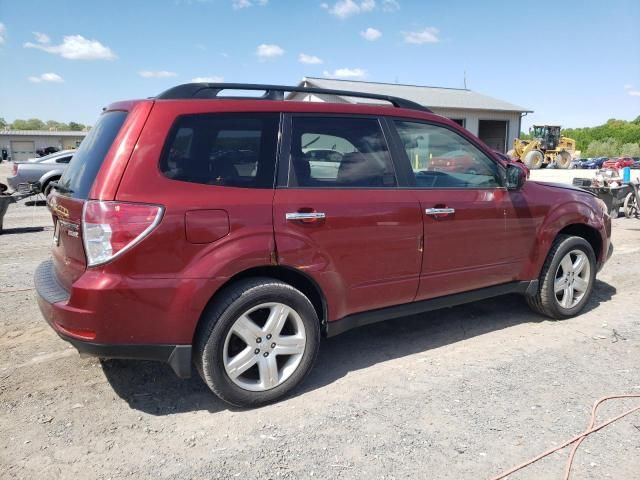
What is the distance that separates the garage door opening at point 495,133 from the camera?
115ft

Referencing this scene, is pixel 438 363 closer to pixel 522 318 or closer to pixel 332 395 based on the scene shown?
pixel 332 395

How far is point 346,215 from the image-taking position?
10.9 feet

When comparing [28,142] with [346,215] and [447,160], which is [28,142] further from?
[346,215]

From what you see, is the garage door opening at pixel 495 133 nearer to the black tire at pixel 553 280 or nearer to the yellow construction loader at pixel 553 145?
the yellow construction loader at pixel 553 145

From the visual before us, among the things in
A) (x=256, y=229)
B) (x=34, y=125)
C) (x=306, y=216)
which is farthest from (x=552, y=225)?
(x=34, y=125)

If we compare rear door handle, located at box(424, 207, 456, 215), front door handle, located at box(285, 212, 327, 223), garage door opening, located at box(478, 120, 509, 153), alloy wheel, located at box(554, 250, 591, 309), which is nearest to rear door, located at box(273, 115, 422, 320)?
front door handle, located at box(285, 212, 327, 223)

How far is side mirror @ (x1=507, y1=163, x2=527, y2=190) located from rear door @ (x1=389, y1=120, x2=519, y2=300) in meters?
0.06

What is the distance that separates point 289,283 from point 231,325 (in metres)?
0.51

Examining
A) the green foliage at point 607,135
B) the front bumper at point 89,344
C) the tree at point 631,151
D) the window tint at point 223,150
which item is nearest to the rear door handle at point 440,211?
the window tint at point 223,150

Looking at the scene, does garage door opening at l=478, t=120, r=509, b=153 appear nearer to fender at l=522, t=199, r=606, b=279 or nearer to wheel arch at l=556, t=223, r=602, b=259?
wheel arch at l=556, t=223, r=602, b=259

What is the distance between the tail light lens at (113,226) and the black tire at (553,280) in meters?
3.44

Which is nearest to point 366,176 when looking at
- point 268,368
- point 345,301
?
point 345,301

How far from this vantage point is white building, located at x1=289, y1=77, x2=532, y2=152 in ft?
95.1

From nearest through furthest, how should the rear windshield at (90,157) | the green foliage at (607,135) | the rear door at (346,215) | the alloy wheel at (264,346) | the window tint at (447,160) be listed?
the rear windshield at (90,157), the alloy wheel at (264,346), the rear door at (346,215), the window tint at (447,160), the green foliage at (607,135)
